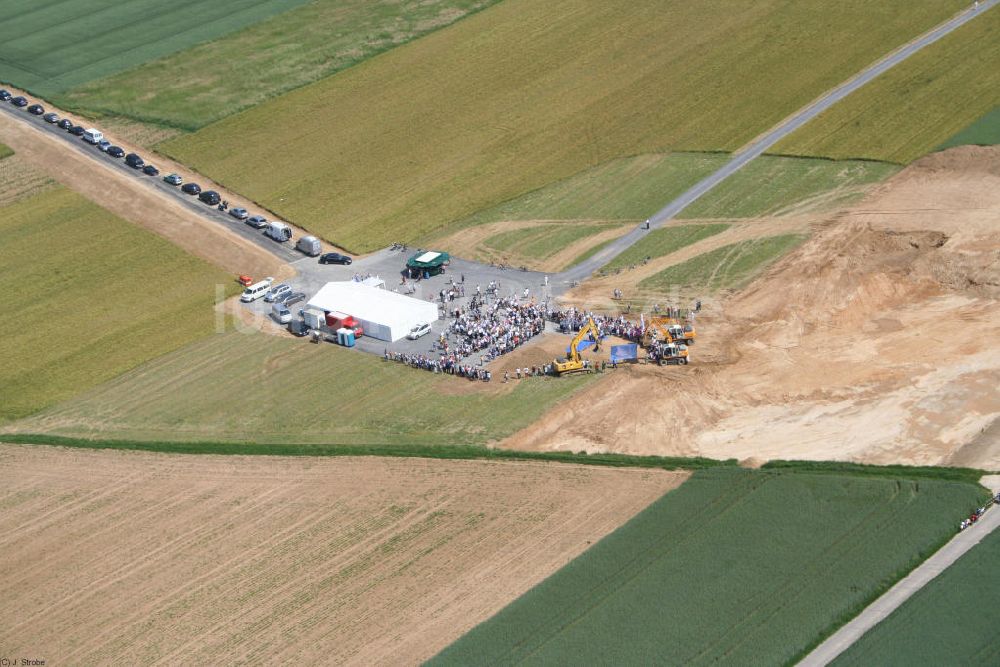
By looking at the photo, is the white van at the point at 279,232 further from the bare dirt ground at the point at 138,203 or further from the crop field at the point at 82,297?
the crop field at the point at 82,297

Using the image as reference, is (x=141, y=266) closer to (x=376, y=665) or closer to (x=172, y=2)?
(x=376, y=665)

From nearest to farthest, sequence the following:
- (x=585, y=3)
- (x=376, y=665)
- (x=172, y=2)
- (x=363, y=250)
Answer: (x=376, y=665) → (x=363, y=250) → (x=585, y=3) → (x=172, y=2)

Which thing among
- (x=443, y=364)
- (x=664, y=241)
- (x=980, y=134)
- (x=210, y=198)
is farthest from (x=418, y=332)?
(x=980, y=134)

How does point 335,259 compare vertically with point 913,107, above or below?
below

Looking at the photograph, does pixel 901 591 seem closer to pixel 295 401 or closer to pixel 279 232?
pixel 295 401

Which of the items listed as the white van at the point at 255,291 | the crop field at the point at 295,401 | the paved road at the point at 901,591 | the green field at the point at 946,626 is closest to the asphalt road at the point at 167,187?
the white van at the point at 255,291

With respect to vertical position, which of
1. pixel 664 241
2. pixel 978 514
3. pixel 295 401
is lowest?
pixel 295 401

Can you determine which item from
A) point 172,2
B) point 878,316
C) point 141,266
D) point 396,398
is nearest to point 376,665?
point 396,398
